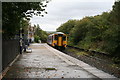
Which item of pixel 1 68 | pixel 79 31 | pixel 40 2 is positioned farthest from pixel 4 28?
pixel 79 31

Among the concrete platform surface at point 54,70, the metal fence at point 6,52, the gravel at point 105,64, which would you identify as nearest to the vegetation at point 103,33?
the gravel at point 105,64

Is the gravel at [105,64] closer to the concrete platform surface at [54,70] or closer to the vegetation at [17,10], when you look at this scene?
the concrete platform surface at [54,70]

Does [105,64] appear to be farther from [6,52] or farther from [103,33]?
[103,33]

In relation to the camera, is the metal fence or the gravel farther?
the gravel

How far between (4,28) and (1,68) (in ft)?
16.4

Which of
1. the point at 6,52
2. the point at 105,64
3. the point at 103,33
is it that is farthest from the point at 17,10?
the point at 103,33

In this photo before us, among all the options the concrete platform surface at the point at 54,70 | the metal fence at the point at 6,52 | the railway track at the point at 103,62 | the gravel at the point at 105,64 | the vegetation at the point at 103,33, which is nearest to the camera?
the concrete platform surface at the point at 54,70

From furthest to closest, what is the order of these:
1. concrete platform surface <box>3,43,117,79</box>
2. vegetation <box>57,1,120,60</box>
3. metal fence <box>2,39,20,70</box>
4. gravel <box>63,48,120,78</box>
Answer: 1. vegetation <box>57,1,120,60</box>
2. gravel <box>63,48,120,78</box>
3. metal fence <box>2,39,20,70</box>
4. concrete platform surface <box>3,43,117,79</box>

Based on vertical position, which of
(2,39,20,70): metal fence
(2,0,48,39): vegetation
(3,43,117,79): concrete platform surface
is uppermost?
(2,0,48,39): vegetation

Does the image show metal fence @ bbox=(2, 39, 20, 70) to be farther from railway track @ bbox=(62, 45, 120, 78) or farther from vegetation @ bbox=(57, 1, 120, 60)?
vegetation @ bbox=(57, 1, 120, 60)

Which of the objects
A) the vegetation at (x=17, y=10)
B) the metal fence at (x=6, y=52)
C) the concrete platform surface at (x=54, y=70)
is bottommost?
the concrete platform surface at (x=54, y=70)

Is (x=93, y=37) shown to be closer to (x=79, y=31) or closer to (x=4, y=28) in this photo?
(x=79, y=31)

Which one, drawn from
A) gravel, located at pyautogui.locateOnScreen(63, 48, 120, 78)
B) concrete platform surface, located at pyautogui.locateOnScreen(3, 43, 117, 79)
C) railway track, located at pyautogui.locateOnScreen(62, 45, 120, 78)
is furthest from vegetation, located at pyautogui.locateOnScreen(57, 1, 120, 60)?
concrete platform surface, located at pyautogui.locateOnScreen(3, 43, 117, 79)

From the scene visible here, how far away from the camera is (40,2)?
12016mm
